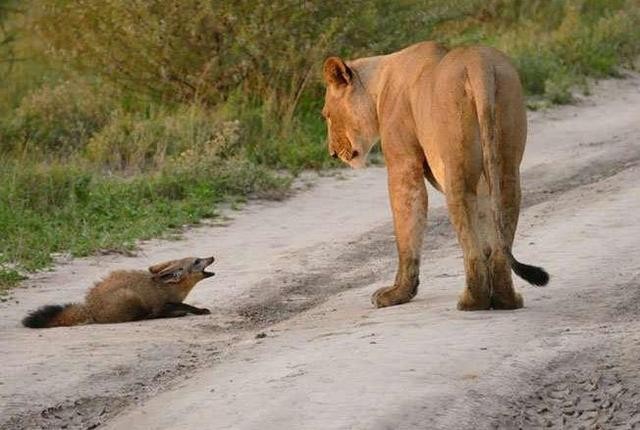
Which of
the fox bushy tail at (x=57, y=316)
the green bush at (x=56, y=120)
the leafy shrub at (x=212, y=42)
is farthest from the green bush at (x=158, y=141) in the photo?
the fox bushy tail at (x=57, y=316)

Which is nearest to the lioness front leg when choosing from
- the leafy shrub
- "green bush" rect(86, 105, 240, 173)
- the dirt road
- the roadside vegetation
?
the dirt road

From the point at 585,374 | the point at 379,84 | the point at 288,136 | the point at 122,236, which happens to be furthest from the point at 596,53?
the point at 585,374

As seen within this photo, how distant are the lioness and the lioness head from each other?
578mm

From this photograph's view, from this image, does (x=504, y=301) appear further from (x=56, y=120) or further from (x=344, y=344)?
(x=56, y=120)

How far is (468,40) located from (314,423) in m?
15.4

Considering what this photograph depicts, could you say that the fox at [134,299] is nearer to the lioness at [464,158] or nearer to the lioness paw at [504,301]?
the lioness at [464,158]

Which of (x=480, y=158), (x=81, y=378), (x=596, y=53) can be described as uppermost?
(x=480, y=158)

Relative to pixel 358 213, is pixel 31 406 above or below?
above

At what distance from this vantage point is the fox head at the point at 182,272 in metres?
10.0

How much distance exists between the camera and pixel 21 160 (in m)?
14.3

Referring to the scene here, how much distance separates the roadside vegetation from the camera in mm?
13227

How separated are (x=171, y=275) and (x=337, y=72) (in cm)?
154

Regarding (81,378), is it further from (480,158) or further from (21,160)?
(21,160)

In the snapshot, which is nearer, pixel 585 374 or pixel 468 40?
pixel 585 374
